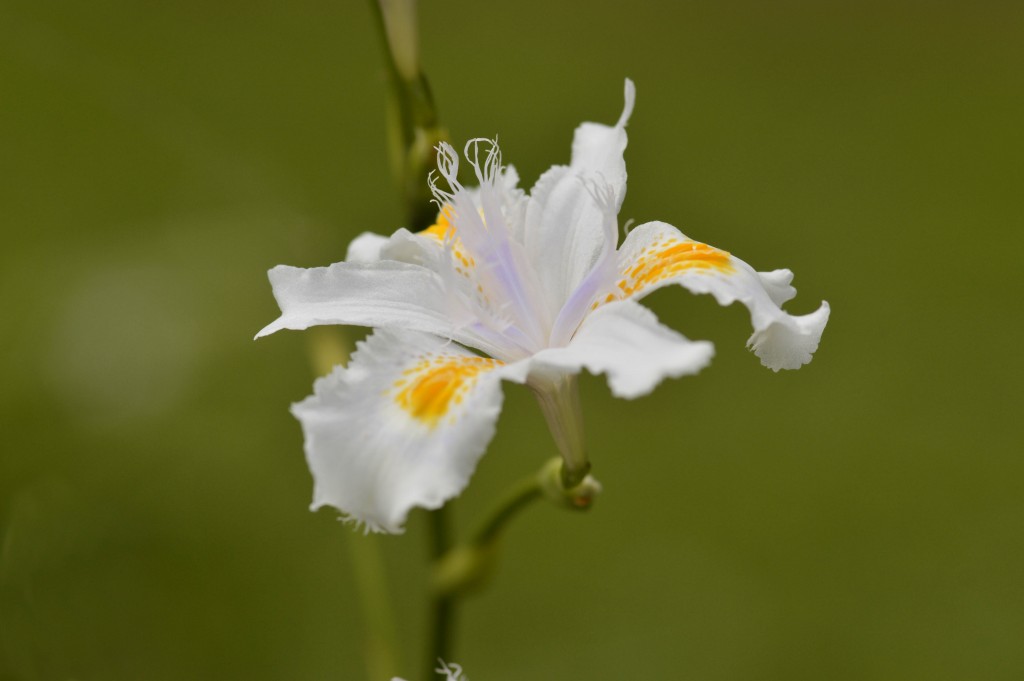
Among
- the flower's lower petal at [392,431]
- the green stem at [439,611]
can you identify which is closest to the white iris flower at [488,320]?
the flower's lower petal at [392,431]

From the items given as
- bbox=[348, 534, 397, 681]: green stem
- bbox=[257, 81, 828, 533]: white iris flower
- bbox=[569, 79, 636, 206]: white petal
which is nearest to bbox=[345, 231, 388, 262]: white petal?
bbox=[257, 81, 828, 533]: white iris flower

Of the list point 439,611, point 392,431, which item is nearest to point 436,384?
point 392,431

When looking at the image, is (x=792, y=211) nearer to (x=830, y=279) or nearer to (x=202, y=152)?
(x=830, y=279)

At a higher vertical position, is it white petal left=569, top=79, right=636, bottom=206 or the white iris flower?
white petal left=569, top=79, right=636, bottom=206

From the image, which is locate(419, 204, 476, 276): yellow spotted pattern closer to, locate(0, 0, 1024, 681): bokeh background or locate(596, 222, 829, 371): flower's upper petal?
locate(596, 222, 829, 371): flower's upper petal

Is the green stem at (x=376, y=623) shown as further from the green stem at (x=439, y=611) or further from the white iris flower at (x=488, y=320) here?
the white iris flower at (x=488, y=320)
